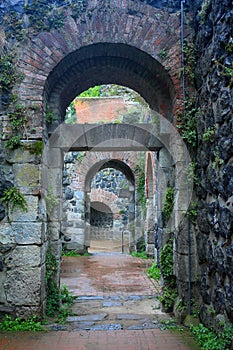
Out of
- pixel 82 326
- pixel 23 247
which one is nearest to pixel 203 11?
pixel 23 247

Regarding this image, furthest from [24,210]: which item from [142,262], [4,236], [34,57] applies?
[142,262]

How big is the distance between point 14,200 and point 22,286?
1.02 metres

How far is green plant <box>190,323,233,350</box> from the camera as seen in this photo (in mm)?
3029

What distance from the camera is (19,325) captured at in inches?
157

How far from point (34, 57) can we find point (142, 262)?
648 cm

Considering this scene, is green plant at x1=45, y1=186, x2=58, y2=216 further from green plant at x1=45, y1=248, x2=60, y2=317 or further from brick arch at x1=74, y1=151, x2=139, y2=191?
brick arch at x1=74, y1=151, x2=139, y2=191

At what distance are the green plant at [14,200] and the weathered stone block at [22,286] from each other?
2.39 ft

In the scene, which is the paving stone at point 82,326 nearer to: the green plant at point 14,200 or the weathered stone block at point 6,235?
the weathered stone block at point 6,235

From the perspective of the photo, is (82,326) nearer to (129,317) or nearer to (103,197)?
(129,317)

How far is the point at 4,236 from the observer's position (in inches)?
163

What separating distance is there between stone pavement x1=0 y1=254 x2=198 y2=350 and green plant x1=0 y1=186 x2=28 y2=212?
Result: 1.42m

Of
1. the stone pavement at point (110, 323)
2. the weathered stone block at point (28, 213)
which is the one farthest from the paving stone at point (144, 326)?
the weathered stone block at point (28, 213)

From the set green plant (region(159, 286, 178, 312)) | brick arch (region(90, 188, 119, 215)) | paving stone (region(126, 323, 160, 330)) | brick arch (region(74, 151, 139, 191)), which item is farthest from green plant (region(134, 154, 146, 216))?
paving stone (region(126, 323, 160, 330))

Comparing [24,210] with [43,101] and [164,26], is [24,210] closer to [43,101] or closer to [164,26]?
[43,101]
